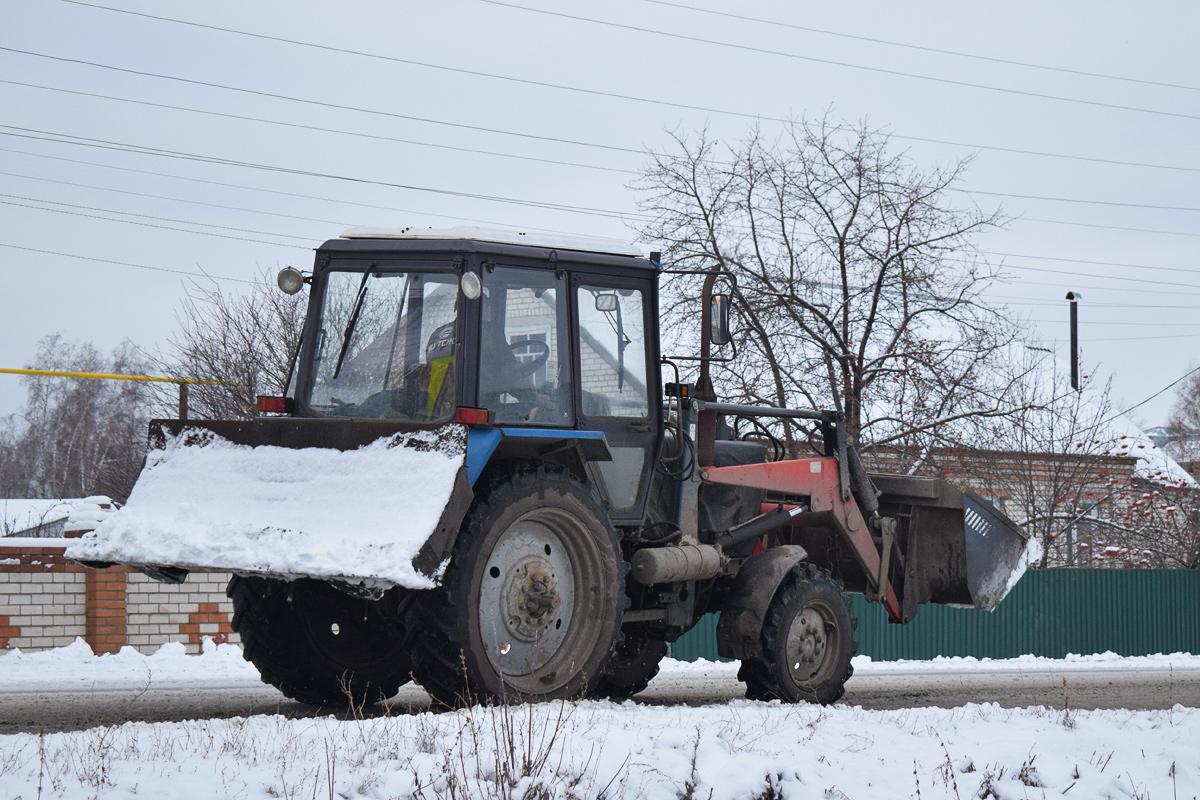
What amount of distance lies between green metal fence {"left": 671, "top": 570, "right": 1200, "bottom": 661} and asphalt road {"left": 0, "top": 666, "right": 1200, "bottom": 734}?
372 centimetres

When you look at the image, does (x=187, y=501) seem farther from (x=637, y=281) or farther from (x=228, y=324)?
(x=228, y=324)

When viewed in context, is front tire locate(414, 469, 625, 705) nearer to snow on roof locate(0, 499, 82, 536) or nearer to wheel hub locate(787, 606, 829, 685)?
wheel hub locate(787, 606, 829, 685)

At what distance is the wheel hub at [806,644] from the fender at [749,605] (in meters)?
0.30

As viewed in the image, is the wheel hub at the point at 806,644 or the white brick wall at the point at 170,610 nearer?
the wheel hub at the point at 806,644

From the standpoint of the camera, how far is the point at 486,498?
6.57m

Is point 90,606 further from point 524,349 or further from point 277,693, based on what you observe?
point 524,349

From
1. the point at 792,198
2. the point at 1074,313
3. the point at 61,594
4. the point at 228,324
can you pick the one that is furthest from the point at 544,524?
the point at 1074,313

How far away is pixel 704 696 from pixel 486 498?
4045 mm

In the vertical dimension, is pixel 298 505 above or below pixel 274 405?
below

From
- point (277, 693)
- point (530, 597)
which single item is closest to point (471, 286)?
point (530, 597)

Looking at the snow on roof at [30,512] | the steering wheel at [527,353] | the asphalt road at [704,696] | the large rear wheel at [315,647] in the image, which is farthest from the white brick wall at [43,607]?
the snow on roof at [30,512]

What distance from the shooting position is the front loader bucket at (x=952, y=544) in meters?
9.92

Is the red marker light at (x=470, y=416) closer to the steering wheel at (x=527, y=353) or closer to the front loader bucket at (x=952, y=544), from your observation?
the steering wheel at (x=527, y=353)

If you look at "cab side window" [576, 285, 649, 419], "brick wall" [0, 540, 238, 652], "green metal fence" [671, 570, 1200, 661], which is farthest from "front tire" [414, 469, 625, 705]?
"green metal fence" [671, 570, 1200, 661]
